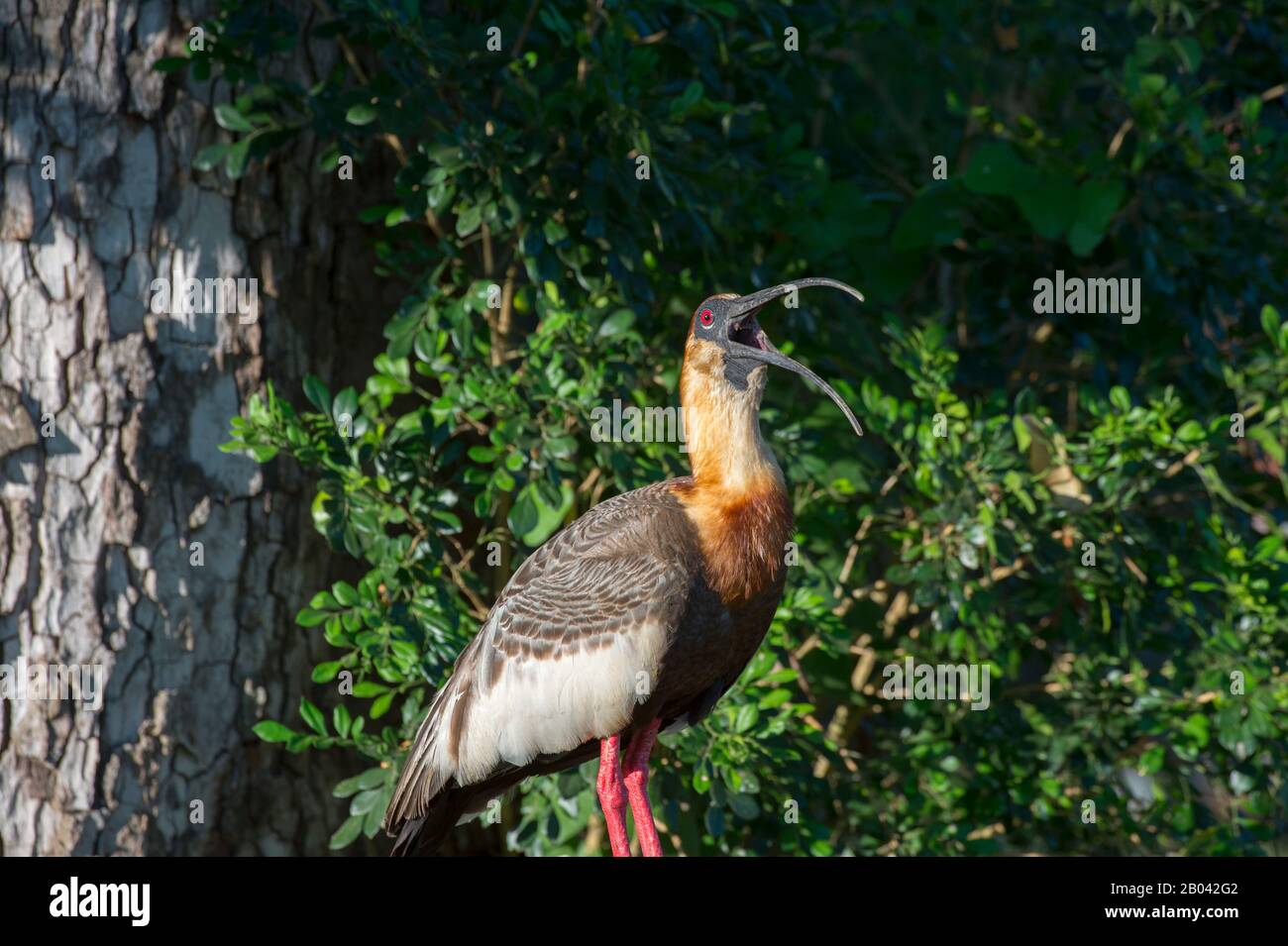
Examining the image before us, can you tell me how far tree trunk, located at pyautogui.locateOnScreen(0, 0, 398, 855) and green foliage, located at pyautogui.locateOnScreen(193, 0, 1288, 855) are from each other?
0.29 metres

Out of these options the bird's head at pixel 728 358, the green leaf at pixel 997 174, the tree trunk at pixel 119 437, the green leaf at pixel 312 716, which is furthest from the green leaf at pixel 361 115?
the green leaf at pixel 997 174

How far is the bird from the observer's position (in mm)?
3518

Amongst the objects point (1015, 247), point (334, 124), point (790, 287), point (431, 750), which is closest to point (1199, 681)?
point (1015, 247)

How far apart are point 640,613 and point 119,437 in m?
2.09

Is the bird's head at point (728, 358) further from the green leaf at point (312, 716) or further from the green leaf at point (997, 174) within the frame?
the green leaf at point (997, 174)

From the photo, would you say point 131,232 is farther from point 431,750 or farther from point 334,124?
point 431,750

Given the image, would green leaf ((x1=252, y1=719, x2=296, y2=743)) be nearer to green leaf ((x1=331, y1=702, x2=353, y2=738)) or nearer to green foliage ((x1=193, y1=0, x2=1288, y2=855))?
green foliage ((x1=193, y1=0, x2=1288, y2=855))

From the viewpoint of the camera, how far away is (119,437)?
15.4 ft

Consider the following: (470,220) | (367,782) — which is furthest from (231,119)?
(367,782)

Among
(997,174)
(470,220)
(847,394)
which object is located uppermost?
(997,174)

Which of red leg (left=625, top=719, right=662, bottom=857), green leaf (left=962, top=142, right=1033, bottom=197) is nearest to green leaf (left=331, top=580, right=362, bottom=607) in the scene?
red leg (left=625, top=719, right=662, bottom=857)

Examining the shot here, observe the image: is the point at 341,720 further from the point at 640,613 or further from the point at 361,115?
the point at 361,115

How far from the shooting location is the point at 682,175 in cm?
442

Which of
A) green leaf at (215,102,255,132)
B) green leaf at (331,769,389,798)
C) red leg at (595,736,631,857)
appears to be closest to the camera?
red leg at (595,736,631,857)
